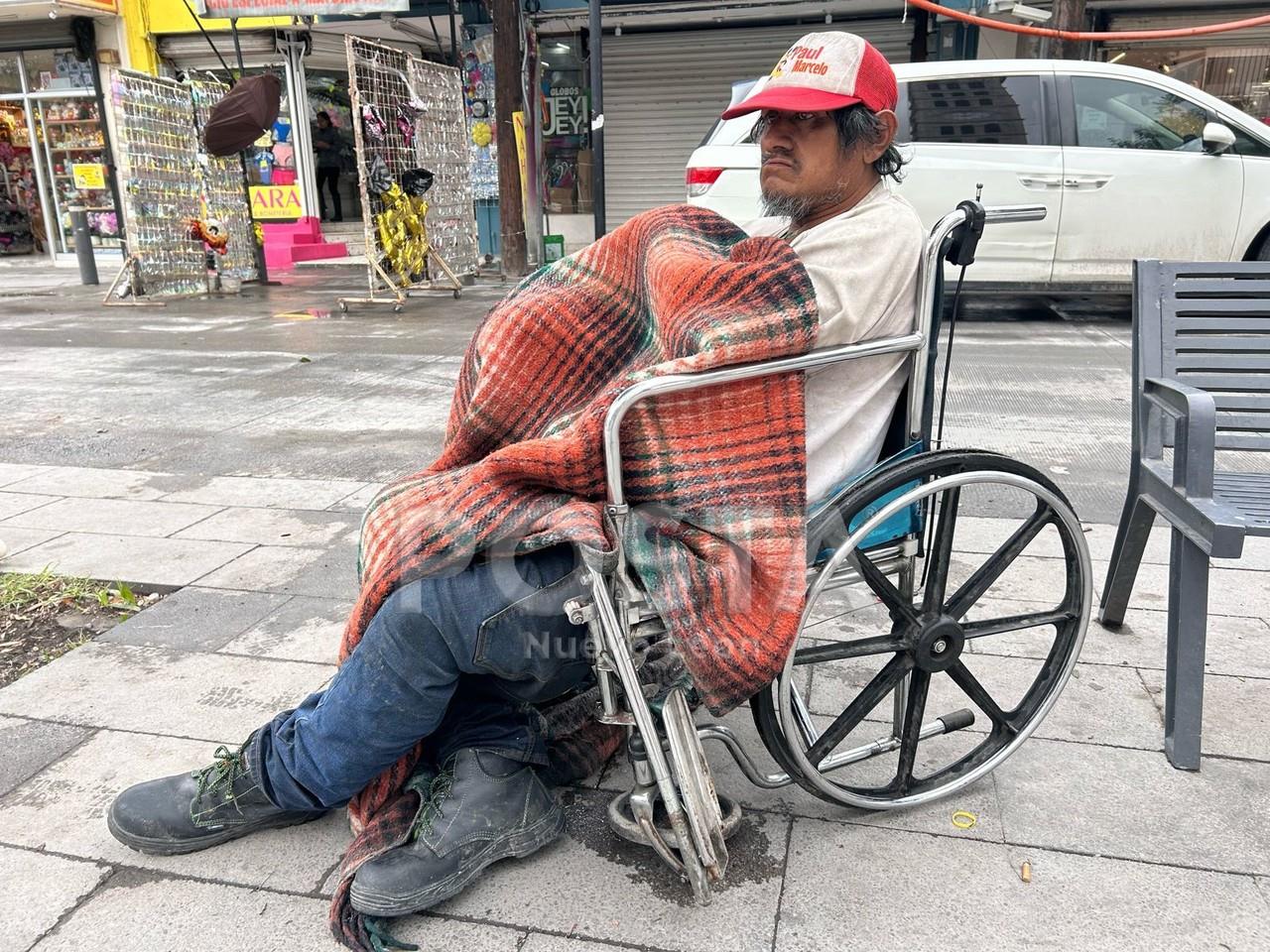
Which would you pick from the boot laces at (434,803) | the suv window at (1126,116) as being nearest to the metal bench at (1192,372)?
the boot laces at (434,803)

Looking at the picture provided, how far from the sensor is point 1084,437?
4.57 m

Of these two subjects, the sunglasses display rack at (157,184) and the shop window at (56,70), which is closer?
the sunglasses display rack at (157,184)

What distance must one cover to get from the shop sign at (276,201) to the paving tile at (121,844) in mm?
12582

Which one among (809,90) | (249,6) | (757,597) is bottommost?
(757,597)

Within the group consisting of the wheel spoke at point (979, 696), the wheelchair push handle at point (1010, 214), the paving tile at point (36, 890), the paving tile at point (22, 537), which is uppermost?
the wheelchair push handle at point (1010, 214)

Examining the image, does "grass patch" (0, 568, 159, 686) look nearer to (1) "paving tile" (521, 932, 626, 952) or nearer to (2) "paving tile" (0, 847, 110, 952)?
(2) "paving tile" (0, 847, 110, 952)

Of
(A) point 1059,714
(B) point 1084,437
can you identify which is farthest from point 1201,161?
(A) point 1059,714

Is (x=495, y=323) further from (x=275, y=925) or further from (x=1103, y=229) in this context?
(x=1103, y=229)

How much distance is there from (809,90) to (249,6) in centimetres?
1162

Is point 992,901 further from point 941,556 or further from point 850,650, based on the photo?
point 941,556

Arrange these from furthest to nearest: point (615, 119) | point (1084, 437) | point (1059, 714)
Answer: point (615, 119)
point (1084, 437)
point (1059, 714)

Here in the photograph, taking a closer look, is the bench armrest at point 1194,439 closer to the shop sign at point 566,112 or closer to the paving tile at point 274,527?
the paving tile at point 274,527

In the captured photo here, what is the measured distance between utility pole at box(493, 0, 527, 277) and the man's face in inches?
344

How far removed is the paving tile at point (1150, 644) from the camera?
8.23 ft
